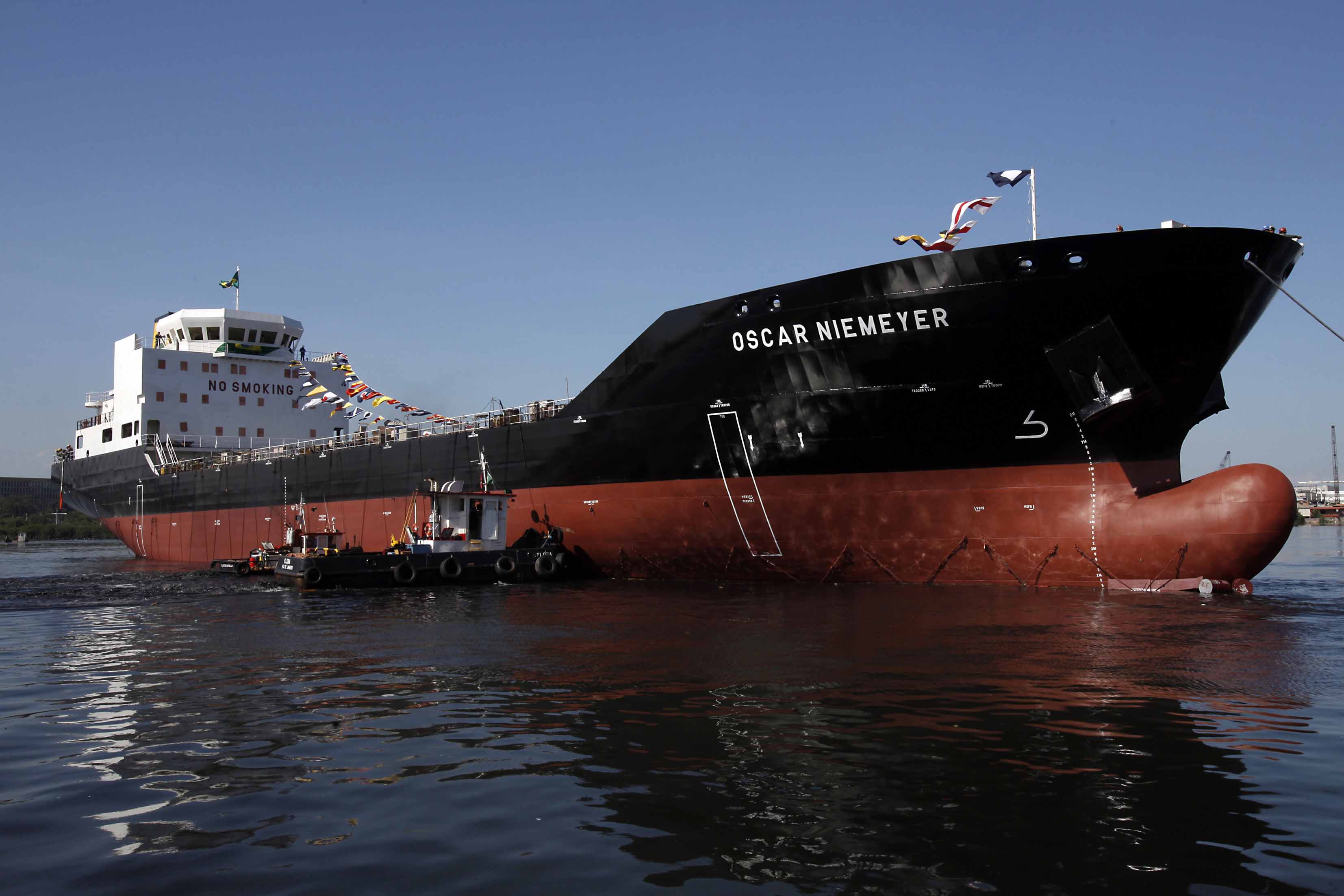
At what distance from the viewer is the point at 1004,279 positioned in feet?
50.5

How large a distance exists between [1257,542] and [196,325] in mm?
40758

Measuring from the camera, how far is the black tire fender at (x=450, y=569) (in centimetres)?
2145

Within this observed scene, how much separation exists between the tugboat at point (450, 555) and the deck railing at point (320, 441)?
2.23m

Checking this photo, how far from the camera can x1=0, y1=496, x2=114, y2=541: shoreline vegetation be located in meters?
83.8

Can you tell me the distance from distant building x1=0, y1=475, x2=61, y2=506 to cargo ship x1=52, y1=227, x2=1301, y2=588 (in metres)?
147

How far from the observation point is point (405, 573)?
69.8 ft

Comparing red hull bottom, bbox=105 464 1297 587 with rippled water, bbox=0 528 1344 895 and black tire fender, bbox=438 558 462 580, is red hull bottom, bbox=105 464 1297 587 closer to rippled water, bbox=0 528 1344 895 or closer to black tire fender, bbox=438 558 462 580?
rippled water, bbox=0 528 1344 895

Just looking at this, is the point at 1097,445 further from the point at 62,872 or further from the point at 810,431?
the point at 62,872

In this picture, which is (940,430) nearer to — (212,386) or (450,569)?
(450,569)

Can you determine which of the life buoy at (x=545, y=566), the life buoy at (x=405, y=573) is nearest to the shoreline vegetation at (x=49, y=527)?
the life buoy at (x=405, y=573)

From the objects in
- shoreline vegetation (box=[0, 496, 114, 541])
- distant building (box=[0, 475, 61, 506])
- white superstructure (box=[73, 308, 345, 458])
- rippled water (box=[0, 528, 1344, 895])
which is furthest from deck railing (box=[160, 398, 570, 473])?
distant building (box=[0, 475, 61, 506])

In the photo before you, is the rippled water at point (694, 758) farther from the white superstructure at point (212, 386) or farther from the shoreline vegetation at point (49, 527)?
the shoreline vegetation at point (49, 527)

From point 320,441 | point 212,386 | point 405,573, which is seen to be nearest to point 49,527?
point 212,386

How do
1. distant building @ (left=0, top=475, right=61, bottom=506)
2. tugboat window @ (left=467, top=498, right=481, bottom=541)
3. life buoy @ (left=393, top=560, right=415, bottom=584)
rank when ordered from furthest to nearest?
distant building @ (left=0, top=475, right=61, bottom=506)
tugboat window @ (left=467, top=498, right=481, bottom=541)
life buoy @ (left=393, top=560, right=415, bottom=584)
